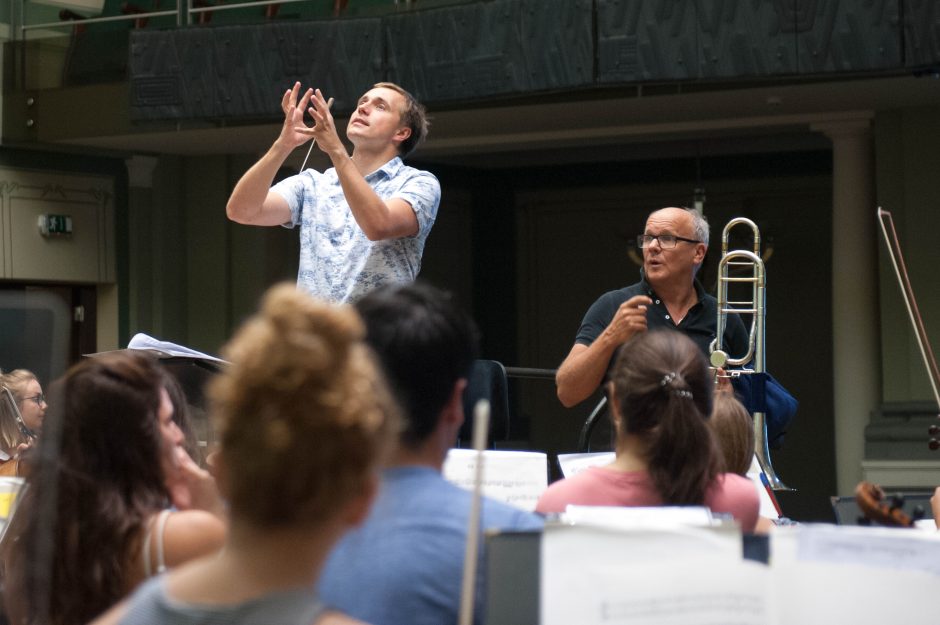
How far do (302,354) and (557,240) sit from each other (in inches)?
446

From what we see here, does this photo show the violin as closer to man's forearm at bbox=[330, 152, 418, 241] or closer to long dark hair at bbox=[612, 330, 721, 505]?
long dark hair at bbox=[612, 330, 721, 505]

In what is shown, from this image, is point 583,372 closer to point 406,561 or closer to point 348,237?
point 348,237

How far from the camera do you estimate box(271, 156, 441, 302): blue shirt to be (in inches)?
124

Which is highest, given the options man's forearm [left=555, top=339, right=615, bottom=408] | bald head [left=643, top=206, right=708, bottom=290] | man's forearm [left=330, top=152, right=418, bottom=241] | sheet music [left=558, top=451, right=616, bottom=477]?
man's forearm [left=330, top=152, right=418, bottom=241]

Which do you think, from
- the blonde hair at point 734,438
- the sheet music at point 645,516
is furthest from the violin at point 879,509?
the blonde hair at point 734,438

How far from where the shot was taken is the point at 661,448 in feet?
6.81

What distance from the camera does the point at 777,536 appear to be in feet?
4.83

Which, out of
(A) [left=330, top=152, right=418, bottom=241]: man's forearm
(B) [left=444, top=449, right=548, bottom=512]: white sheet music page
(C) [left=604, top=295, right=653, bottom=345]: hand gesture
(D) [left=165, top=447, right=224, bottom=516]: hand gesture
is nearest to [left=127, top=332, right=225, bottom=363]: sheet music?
(A) [left=330, top=152, right=418, bottom=241]: man's forearm

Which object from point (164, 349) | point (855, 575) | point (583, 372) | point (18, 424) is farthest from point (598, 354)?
point (18, 424)

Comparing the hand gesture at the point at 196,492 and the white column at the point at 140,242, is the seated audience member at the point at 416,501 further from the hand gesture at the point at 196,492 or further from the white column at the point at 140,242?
the white column at the point at 140,242

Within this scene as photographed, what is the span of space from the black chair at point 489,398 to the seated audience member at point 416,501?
1.39 meters

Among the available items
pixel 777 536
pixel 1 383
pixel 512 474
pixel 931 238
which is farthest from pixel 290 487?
pixel 931 238

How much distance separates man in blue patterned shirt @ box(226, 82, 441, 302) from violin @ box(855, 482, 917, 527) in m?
1.43

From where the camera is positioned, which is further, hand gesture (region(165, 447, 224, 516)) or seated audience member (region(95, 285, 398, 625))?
hand gesture (region(165, 447, 224, 516))
